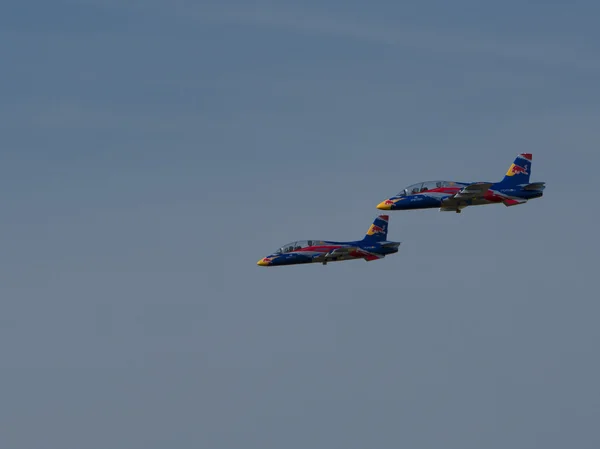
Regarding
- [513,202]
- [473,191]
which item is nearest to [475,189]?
[473,191]

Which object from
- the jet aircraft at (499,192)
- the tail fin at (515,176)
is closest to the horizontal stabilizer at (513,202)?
the jet aircraft at (499,192)

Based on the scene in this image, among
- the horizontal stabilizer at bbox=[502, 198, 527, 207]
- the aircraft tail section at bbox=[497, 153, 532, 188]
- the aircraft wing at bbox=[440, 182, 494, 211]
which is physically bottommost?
the horizontal stabilizer at bbox=[502, 198, 527, 207]

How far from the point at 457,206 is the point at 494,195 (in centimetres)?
637

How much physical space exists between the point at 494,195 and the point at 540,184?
23.7ft

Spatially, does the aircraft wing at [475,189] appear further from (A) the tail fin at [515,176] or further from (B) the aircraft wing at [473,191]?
(A) the tail fin at [515,176]

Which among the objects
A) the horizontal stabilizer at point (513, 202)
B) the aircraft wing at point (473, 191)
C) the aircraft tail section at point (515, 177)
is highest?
the aircraft tail section at point (515, 177)

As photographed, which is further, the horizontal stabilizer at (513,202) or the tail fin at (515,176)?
the tail fin at (515,176)

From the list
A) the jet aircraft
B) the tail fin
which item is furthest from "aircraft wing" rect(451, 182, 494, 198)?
the tail fin

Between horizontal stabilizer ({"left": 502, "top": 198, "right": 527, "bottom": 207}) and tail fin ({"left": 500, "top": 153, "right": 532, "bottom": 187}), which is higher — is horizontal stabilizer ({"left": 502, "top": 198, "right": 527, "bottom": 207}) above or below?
below

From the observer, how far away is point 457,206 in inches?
7840

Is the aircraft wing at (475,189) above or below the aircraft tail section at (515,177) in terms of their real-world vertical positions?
below

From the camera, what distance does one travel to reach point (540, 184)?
194375 mm

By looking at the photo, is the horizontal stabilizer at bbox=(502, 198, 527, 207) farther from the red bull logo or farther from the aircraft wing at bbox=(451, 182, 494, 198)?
the red bull logo

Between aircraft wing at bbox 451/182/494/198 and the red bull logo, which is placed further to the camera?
the red bull logo
